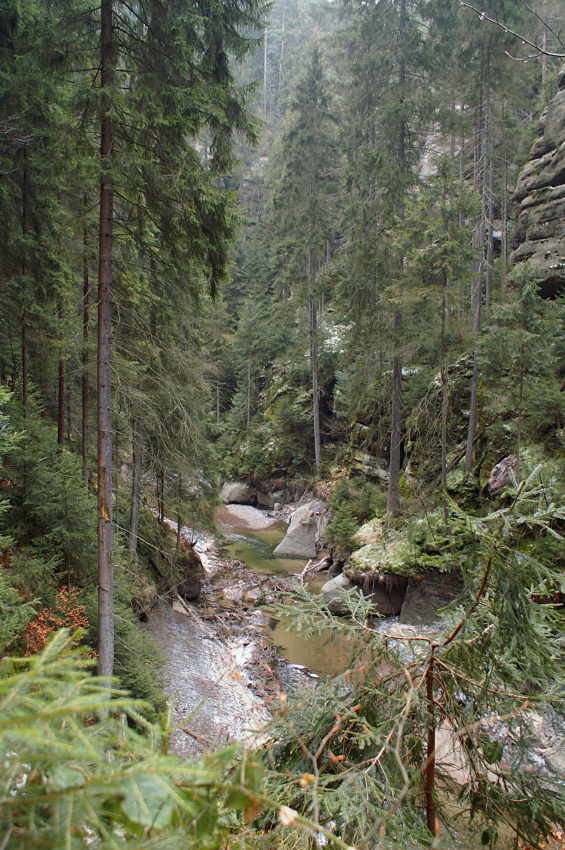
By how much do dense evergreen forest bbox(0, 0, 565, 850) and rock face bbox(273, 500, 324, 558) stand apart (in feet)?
2.65

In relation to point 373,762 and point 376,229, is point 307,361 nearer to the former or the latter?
point 376,229

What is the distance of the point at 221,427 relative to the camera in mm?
13961

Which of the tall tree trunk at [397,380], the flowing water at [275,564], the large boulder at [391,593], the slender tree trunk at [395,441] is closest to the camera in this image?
the flowing water at [275,564]

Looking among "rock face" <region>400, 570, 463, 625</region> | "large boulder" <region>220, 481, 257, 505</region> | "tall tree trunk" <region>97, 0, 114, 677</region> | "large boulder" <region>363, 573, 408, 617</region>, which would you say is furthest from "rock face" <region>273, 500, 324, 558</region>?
"tall tree trunk" <region>97, 0, 114, 677</region>

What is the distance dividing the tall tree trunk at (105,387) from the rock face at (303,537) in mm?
11281

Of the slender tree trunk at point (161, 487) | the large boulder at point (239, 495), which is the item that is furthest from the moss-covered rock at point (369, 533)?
the large boulder at point (239, 495)

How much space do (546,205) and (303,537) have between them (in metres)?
13.0

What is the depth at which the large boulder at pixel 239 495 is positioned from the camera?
2419cm

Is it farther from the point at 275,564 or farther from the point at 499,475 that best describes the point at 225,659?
the point at 499,475

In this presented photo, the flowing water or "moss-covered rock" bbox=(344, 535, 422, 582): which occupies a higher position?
"moss-covered rock" bbox=(344, 535, 422, 582)

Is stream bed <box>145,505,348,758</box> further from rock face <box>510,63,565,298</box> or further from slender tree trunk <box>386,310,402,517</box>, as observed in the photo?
rock face <box>510,63,565,298</box>

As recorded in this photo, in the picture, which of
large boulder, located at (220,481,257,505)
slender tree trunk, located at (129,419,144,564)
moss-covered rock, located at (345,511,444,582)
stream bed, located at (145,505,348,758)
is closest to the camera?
stream bed, located at (145,505,348,758)

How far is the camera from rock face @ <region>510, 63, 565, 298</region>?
37.4 feet

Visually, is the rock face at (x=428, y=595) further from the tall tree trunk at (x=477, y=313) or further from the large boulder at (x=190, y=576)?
the large boulder at (x=190, y=576)
